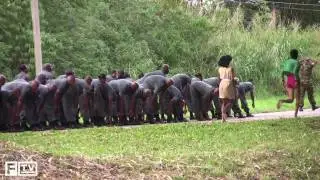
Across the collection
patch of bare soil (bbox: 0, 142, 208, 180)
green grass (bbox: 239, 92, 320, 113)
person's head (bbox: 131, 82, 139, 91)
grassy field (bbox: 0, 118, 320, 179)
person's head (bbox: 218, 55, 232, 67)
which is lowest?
green grass (bbox: 239, 92, 320, 113)

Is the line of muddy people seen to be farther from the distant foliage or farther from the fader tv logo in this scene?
the distant foliage

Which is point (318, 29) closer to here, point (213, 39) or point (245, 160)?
point (213, 39)

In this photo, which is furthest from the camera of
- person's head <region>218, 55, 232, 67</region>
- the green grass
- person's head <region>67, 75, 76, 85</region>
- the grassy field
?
the green grass

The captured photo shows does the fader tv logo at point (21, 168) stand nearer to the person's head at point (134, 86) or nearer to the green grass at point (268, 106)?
the person's head at point (134, 86)

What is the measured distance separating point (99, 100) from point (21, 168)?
8.64m

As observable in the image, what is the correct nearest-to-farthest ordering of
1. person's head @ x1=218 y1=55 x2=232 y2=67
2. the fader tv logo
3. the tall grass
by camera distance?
the fader tv logo < person's head @ x1=218 y1=55 x2=232 y2=67 < the tall grass

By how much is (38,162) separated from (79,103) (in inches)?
315

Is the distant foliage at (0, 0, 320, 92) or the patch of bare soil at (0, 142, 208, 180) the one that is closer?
the patch of bare soil at (0, 142, 208, 180)

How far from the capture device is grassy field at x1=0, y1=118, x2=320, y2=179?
977cm

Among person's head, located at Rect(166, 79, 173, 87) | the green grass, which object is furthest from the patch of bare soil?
the green grass

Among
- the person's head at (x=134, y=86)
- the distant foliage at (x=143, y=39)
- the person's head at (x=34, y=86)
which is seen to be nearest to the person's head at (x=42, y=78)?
the person's head at (x=34, y=86)

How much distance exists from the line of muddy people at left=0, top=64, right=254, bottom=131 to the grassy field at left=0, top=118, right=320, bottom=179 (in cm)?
163

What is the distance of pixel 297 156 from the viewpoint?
10.7 m

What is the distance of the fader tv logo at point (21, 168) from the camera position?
26.3ft
